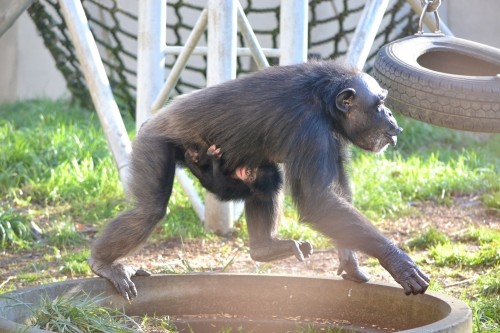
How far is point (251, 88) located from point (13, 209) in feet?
8.89

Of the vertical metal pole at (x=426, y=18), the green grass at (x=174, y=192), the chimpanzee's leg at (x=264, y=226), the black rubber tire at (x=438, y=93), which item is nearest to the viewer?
the black rubber tire at (x=438, y=93)

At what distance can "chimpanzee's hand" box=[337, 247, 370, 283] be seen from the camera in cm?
429

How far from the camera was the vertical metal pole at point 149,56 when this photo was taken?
6078 millimetres

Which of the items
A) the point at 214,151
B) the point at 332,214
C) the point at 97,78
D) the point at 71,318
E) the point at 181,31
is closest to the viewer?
the point at 71,318

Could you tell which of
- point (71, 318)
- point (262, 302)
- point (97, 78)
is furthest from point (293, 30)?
point (71, 318)

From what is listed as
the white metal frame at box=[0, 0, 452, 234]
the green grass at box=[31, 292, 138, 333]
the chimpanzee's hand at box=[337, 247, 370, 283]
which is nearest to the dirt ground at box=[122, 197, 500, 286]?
the white metal frame at box=[0, 0, 452, 234]

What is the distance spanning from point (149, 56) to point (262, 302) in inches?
92.4

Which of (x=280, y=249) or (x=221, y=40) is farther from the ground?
(x=221, y=40)

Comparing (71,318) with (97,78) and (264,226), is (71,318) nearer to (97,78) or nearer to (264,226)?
(264,226)

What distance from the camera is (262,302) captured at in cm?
438

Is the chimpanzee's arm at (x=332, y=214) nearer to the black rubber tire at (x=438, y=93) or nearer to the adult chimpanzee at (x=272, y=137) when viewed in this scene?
the adult chimpanzee at (x=272, y=137)

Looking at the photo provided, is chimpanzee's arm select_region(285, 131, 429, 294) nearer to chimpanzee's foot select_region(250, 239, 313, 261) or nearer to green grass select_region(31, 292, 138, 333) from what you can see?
chimpanzee's foot select_region(250, 239, 313, 261)

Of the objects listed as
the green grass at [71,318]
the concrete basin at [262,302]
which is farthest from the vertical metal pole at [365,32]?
the green grass at [71,318]

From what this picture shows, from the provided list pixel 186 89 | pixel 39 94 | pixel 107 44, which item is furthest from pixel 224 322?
pixel 39 94
